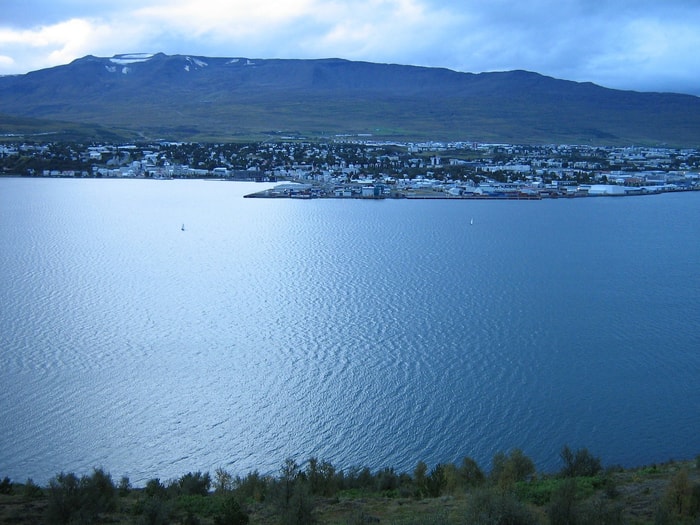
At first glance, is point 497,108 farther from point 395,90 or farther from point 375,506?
point 375,506

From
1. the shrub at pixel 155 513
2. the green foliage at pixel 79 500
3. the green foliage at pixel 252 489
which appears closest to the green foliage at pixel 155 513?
the shrub at pixel 155 513

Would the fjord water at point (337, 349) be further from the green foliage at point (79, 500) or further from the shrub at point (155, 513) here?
the shrub at point (155, 513)

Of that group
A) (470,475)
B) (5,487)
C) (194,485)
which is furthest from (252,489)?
(5,487)

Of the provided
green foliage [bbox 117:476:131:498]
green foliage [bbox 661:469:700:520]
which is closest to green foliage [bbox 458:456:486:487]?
green foliage [bbox 661:469:700:520]

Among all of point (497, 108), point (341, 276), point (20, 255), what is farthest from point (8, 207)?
point (497, 108)

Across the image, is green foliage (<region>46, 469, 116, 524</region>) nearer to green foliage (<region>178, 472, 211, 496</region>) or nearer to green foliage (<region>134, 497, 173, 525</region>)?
green foliage (<region>134, 497, 173, 525</region>)

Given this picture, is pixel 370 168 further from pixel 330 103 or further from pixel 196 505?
pixel 330 103
